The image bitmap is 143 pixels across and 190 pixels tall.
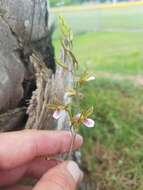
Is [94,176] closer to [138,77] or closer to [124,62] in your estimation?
[138,77]

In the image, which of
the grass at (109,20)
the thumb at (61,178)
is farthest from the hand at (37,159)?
the grass at (109,20)

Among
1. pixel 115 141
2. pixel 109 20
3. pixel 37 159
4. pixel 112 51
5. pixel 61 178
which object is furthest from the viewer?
pixel 109 20

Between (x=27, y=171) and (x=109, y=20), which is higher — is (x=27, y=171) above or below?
above

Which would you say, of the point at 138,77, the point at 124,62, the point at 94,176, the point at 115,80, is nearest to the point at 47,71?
the point at 94,176

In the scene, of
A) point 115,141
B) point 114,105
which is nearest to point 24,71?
point 115,141

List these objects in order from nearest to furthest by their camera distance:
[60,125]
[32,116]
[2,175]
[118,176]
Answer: [2,175]
[32,116]
[60,125]
[118,176]

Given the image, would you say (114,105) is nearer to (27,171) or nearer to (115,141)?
(115,141)

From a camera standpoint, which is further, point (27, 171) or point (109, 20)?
point (109, 20)
